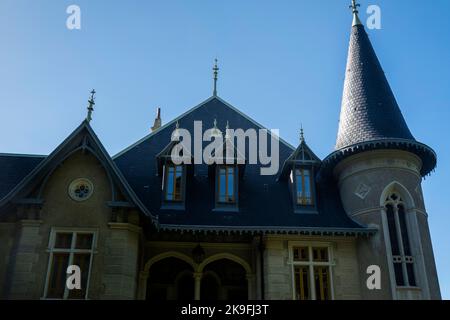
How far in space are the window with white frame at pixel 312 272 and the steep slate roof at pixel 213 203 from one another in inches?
33.0

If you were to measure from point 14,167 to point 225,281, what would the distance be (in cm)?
883

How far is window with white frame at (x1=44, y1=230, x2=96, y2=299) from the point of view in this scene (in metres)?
13.6

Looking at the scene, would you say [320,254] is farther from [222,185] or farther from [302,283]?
[222,185]

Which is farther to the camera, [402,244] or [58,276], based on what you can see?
[402,244]

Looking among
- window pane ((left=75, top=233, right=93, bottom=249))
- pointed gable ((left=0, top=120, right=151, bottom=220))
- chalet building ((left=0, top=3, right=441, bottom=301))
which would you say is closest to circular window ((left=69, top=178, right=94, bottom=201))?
chalet building ((left=0, top=3, right=441, bottom=301))

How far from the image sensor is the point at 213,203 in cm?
1720

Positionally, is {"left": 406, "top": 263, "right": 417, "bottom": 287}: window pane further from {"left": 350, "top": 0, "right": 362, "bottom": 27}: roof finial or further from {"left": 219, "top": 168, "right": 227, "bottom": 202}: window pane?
{"left": 350, "top": 0, "right": 362, "bottom": 27}: roof finial

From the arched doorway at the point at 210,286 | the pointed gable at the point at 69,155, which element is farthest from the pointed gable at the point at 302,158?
the pointed gable at the point at 69,155

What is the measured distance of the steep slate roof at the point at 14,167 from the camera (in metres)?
17.4

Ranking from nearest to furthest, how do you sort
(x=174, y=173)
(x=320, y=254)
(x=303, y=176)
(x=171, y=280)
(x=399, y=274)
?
(x=399, y=274), (x=320, y=254), (x=171, y=280), (x=174, y=173), (x=303, y=176)

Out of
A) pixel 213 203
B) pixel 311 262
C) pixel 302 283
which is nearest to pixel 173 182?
pixel 213 203

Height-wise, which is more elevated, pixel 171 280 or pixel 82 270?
pixel 171 280
